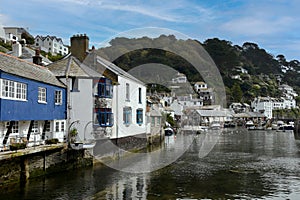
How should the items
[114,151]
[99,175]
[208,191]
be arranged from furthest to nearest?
[114,151] < [99,175] < [208,191]

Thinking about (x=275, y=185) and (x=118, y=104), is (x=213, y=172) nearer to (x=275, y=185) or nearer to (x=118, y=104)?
(x=275, y=185)

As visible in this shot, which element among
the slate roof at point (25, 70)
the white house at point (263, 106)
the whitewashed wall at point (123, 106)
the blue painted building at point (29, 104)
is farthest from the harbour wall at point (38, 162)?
the white house at point (263, 106)

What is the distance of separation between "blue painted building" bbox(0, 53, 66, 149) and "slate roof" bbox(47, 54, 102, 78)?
2.70 feet

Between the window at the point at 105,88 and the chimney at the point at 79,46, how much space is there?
350cm

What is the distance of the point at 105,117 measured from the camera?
86.8ft

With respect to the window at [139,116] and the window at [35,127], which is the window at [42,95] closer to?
the window at [35,127]

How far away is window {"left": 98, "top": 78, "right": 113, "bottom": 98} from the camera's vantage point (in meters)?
26.2

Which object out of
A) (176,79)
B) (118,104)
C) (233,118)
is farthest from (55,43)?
(118,104)

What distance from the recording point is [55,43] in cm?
9975

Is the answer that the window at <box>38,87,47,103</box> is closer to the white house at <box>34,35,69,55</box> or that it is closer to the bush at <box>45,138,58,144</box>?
the bush at <box>45,138,58,144</box>

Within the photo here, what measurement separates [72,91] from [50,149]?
617cm

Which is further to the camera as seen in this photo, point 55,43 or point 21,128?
point 55,43

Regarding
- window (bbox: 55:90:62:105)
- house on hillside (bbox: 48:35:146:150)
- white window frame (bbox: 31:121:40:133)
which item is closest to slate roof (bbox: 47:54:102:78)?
house on hillside (bbox: 48:35:146:150)

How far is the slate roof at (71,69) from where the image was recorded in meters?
25.2
